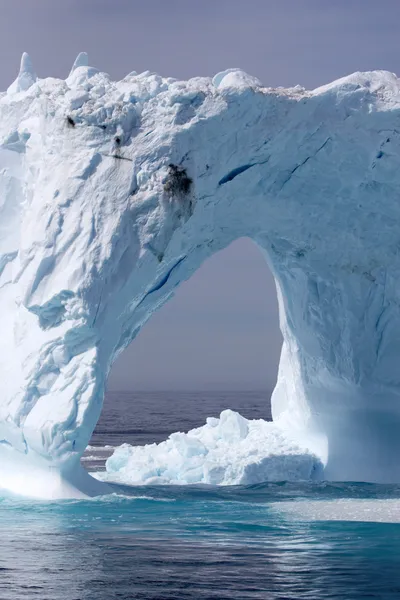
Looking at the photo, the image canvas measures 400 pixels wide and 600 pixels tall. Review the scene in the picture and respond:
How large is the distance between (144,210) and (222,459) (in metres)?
6.82

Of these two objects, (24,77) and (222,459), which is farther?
(222,459)

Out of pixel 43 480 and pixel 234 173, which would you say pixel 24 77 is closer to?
pixel 234 173

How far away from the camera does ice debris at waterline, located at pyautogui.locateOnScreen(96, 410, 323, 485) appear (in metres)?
22.7

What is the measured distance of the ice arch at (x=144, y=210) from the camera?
18.2 meters

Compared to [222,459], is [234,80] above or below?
above

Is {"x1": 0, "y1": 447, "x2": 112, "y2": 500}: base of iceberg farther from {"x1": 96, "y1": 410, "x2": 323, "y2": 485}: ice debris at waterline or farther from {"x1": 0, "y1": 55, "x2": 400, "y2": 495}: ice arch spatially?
{"x1": 96, "y1": 410, "x2": 323, "y2": 485}: ice debris at waterline

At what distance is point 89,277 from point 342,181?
17.3 ft

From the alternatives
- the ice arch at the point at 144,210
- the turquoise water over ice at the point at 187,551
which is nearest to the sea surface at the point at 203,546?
the turquoise water over ice at the point at 187,551

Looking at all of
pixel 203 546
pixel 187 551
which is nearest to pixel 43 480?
pixel 203 546

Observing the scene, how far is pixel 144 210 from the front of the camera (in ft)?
61.4

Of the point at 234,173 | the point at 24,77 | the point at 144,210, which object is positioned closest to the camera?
the point at 144,210

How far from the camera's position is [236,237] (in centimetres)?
2173

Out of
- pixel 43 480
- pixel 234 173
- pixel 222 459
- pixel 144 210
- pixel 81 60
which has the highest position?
pixel 81 60

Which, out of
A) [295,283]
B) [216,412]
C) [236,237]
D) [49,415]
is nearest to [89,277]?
[49,415]
